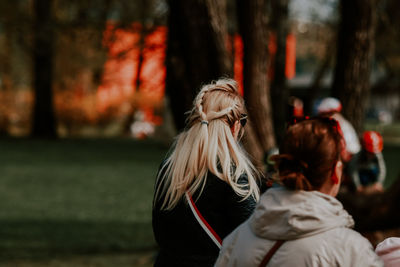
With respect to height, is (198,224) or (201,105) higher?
(201,105)

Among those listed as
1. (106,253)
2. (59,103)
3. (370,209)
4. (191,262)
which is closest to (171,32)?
(370,209)

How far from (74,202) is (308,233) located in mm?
12775

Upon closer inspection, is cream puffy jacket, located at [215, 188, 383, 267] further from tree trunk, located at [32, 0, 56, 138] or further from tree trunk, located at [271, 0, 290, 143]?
tree trunk, located at [32, 0, 56, 138]

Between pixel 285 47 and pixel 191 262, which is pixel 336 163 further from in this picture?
pixel 285 47

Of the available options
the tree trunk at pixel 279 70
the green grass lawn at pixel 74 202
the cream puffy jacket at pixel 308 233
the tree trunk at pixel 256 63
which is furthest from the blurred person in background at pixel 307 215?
the tree trunk at pixel 279 70

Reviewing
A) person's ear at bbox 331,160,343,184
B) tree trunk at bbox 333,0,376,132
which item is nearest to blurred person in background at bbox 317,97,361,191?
tree trunk at bbox 333,0,376,132

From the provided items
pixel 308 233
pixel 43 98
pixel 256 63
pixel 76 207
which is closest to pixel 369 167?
pixel 256 63

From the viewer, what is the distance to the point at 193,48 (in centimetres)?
791

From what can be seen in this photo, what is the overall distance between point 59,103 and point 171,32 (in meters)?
31.0

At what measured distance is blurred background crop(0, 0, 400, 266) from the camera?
8.36 meters

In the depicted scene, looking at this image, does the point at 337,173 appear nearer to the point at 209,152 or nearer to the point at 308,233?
the point at 308,233

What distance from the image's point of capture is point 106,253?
10.2 meters

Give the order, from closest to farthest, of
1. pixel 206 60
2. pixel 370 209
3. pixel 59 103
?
pixel 370 209 → pixel 206 60 → pixel 59 103

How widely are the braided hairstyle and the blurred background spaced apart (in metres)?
2.83
